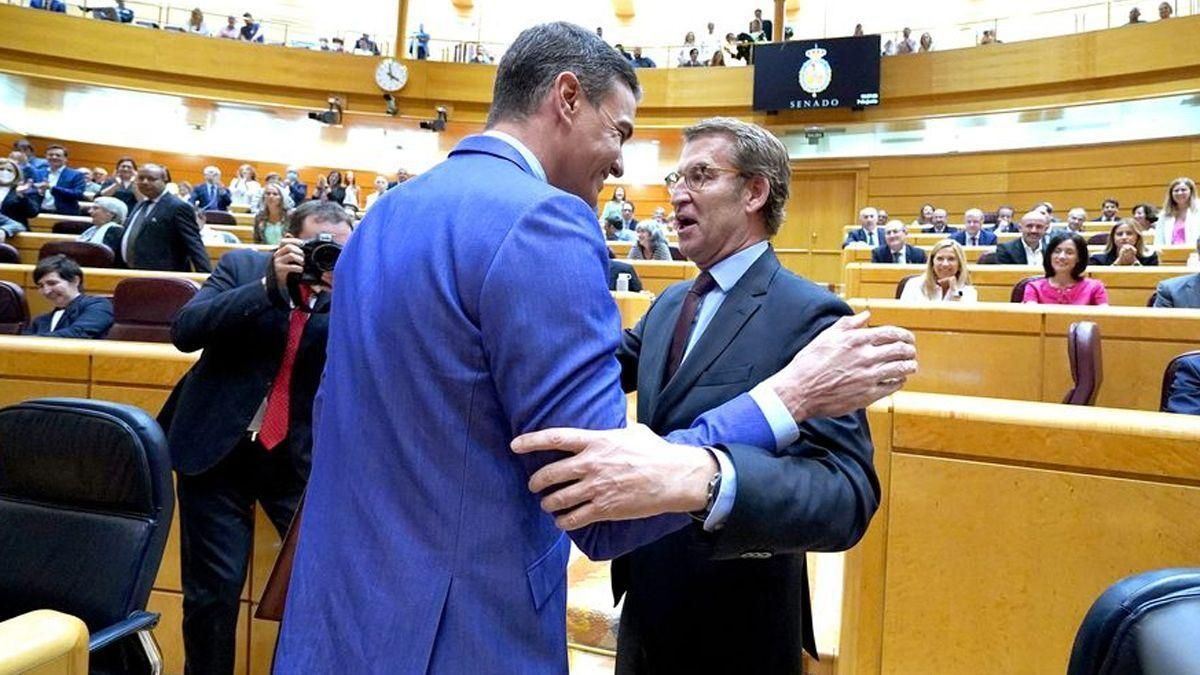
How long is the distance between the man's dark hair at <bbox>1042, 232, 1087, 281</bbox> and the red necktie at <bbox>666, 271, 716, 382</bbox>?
359 cm

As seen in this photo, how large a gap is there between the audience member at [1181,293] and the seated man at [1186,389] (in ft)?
5.23

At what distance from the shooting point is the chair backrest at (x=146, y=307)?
3814 mm

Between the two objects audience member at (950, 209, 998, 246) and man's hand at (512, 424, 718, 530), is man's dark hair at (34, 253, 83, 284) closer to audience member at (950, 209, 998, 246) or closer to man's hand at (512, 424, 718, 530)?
man's hand at (512, 424, 718, 530)

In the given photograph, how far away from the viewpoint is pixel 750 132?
1404 millimetres

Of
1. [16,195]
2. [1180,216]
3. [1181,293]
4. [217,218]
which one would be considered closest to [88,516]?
[1181,293]

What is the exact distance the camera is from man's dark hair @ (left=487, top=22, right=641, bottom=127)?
3.08 feet

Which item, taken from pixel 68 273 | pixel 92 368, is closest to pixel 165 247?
pixel 68 273

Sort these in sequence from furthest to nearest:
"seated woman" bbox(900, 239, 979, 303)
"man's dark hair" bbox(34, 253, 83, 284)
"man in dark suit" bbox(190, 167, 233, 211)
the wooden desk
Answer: "man in dark suit" bbox(190, 167, 233, 211) < "seated woman" bbox(900, 239, 979, 303) < "man's dark hair" bbox(34, 253, 83, 284) < the wooden desk

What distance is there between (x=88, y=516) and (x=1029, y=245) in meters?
6.27

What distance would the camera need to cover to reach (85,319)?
381 centimetres

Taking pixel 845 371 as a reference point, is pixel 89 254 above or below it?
above

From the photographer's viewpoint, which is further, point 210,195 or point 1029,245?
point 210,195

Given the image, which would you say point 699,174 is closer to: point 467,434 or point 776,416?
point 776,416

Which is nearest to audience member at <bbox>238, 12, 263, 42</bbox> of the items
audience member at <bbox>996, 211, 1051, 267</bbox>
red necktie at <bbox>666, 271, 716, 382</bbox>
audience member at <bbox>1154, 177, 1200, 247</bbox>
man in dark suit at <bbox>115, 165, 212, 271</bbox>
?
man in dark suit at <bbox>115, 165, 212, 271</bbox>
